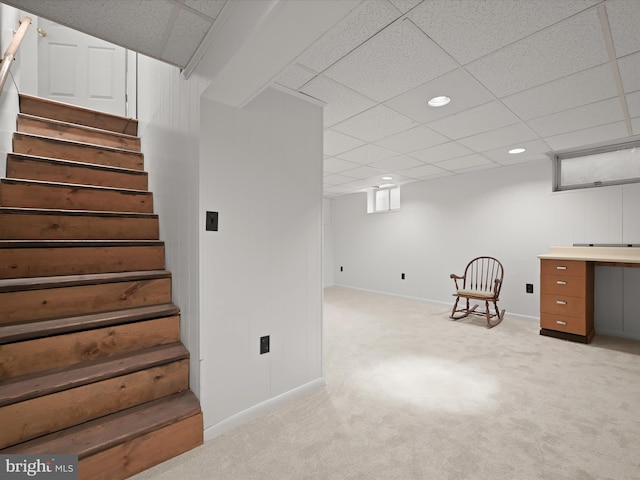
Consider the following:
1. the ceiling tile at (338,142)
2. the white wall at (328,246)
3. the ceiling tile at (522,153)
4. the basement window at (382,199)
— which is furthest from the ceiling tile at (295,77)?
the white wall at (328,246)

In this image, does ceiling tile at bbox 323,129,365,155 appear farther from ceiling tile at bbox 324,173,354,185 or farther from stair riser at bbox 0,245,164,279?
stair riser at bbox 0,245,164,279

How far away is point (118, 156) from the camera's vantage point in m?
2.76

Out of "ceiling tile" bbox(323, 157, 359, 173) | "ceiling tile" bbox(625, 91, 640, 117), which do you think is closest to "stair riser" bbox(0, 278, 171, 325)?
"ceiling tile" bbox(323, 157, 359, 173)

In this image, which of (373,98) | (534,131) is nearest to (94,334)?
(373,98)

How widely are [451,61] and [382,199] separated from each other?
4732 mm

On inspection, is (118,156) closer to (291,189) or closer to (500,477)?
(291,189)

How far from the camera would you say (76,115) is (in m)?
2.90

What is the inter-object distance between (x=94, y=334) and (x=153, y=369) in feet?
1.28

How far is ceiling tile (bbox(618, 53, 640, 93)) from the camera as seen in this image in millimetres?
1760

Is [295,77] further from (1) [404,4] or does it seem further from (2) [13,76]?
(2) [13,76]

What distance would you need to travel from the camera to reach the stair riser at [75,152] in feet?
7.72

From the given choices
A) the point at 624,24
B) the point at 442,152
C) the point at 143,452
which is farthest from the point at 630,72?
the point at 143,452

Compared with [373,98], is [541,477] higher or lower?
lower

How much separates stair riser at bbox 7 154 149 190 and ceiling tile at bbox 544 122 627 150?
4363 millimetres
